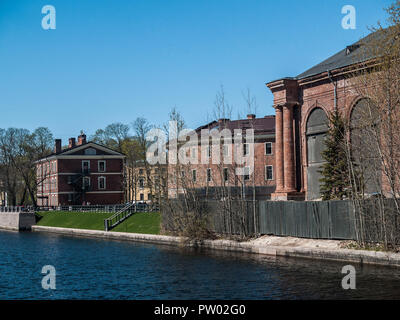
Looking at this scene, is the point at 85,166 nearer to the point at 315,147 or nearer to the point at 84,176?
the point at 84,176

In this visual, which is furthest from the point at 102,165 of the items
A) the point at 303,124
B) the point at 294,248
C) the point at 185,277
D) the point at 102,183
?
the point at 185,277

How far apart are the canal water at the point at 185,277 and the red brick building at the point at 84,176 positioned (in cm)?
4638

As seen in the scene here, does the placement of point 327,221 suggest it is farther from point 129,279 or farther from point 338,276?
point 129,279

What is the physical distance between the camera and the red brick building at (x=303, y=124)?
38688mm

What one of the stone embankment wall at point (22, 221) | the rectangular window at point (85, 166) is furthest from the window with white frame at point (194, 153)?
the stone embankment wall at point (22, 221)

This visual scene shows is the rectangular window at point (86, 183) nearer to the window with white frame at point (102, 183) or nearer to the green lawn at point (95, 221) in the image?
the window with white frame at point (102, 183)

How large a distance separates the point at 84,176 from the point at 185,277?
58.6 m

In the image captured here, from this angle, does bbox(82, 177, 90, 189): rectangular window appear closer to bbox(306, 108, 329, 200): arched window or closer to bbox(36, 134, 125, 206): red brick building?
bbox(36, 134, 125, 206): red brick building

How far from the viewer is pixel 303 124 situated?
40.3m

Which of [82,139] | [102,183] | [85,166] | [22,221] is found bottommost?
[22,221]

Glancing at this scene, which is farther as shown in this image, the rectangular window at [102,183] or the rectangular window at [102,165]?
the rectangular window at [102,165]

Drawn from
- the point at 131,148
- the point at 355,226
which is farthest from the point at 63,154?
the point at 355,226

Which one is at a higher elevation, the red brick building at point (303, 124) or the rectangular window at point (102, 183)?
the red brick building at point (303, 124)

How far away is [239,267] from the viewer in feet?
80.1
